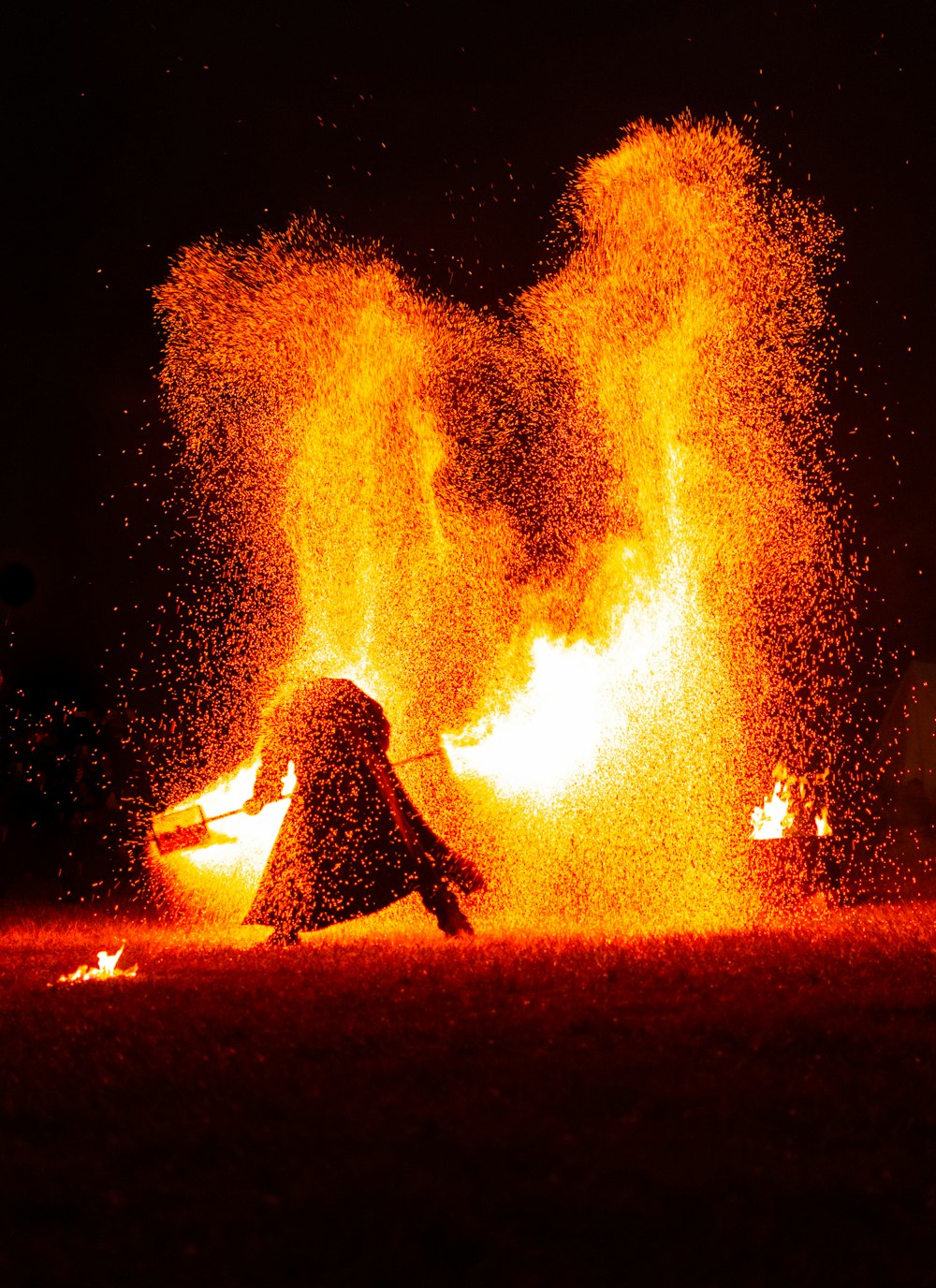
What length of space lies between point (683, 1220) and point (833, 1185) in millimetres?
562

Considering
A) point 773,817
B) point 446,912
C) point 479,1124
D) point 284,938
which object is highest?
point 773,817

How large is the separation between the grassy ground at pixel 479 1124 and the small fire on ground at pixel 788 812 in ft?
Answer: 15.3

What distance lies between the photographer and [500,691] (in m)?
13.0

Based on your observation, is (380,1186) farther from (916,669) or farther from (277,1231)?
(916,669)

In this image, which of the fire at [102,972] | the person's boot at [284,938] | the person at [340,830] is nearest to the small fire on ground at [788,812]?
the person at [340,830]

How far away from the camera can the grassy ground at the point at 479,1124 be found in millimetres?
3680

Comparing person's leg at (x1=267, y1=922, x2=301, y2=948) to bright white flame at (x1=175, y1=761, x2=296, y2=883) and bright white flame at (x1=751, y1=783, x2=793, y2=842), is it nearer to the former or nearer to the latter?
bright white flame at (x1=175, y1=761, x2=296, y2=883)

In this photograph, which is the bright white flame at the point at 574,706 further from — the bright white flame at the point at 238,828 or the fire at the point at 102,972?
the fire at the point at 102,972

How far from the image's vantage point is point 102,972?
8578mm

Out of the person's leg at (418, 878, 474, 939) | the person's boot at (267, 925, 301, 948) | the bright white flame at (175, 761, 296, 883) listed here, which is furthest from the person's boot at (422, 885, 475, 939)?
the bright white flame at (175, 761, 296, 883)

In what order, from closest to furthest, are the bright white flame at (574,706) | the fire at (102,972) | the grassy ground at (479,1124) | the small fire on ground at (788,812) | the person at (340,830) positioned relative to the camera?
the grassy ground at (479,1124) → the fire at (102,972) → the person at (340,830) → the bright white flame at (574,706) → the small fire on ground at (788,812)

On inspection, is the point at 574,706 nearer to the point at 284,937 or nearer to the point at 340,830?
the point at 340,830

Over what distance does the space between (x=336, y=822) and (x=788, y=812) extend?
4.78 metres

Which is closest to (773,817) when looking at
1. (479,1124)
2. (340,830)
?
(340,830)
